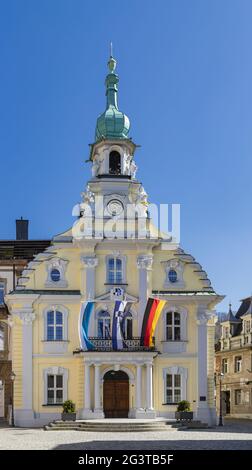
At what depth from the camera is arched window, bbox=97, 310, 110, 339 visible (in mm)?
47469

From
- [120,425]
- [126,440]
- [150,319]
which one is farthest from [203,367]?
[126,440]

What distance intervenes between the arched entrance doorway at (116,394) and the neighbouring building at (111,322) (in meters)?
0.06

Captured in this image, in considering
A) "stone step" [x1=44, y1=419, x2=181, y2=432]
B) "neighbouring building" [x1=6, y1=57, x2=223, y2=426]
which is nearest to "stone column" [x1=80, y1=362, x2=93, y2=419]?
"neighbouring building" [x1=6, y1=57, x2=223, y2=426]

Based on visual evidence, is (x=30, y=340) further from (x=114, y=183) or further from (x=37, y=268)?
(x=114, y=183)

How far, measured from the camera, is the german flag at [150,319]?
1795 inches

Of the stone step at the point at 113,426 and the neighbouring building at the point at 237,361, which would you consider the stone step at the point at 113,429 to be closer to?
the stone step at the point at 113,426

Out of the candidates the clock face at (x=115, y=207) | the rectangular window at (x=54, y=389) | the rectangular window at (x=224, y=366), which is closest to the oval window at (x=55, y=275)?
the clock face at (x=115, y=207)

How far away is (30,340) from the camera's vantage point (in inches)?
1864

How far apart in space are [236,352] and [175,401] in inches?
770

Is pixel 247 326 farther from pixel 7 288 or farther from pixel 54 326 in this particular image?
pixel 54 326

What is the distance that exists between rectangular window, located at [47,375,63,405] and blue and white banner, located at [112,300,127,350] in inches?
158

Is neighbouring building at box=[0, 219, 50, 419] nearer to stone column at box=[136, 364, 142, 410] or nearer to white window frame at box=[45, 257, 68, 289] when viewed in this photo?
white window frame at box=[45, 257, 68, 289]

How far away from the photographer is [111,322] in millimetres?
47344

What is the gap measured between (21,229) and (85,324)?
50.3ft
